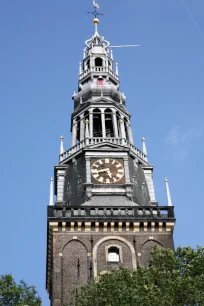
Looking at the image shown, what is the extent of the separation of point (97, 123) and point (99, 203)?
1262 centimetres

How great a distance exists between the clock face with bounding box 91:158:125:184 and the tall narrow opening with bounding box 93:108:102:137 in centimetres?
557

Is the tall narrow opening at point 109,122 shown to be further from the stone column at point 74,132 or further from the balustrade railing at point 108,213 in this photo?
the balustrade railing at point 108,213

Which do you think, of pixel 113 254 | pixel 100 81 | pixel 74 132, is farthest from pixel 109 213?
pixel 100 81

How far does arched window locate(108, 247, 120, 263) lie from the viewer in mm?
54281

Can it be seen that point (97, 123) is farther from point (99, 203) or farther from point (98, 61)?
point (99, 203)

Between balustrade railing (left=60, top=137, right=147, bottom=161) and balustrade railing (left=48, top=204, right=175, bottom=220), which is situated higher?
balustrade railing (left=60, top=137, right=147, bottom=161)

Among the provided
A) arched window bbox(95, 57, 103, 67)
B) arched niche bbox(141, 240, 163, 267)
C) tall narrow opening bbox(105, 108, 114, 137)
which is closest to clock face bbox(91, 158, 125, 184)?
tall narrow opening bbox(105, 108, 114, 137)

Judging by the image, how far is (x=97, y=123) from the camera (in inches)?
2689

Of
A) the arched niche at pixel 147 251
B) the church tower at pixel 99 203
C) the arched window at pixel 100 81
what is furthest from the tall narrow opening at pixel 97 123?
the arched niche at pixel 147 251

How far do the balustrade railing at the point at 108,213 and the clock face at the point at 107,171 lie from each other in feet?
14.0

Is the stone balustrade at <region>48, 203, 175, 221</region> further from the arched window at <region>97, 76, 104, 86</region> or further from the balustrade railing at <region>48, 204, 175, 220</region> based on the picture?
the arched window at <region>97, 76, 104, 86</region>

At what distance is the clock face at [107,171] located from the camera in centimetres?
6019

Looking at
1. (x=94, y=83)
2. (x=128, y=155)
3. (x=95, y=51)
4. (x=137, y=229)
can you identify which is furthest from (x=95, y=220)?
(x=95, y=51)

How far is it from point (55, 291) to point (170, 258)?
11.4m
